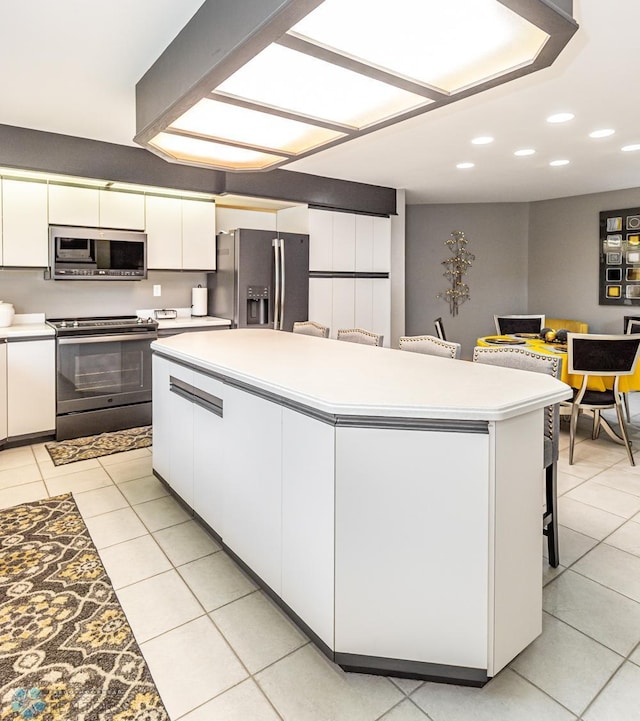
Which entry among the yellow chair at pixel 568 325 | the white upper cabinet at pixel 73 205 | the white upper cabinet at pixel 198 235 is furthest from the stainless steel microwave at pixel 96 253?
the yellow chair at pixel 568 325

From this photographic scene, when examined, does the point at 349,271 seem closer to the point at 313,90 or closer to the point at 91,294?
the point at 91,294

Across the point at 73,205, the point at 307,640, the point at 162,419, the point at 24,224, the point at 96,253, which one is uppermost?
the point at 73,205

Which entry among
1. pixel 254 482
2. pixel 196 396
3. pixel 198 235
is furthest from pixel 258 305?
pixel 254 482

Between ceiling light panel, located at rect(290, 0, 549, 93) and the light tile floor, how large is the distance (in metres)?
2.07

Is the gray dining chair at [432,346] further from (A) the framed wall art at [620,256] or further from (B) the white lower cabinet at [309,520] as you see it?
(A) the framed wall art at [620,256]

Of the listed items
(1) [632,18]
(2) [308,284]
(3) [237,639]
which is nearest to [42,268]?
(2) [308,284]

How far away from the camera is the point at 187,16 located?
2.25 metres

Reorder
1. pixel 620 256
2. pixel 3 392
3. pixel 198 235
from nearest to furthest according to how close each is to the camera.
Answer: pixel 3 392 < pixel 198 235 < pixel 620 256

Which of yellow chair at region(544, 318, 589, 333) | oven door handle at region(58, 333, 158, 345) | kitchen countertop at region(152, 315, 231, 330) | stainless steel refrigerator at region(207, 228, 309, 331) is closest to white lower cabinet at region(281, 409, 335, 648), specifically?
oven door handle at region(58, 333, 158, 345)

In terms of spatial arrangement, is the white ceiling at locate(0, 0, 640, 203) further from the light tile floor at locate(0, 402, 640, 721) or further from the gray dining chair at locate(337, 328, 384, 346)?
the light tile floor at locate(0, 402, 640, 721)

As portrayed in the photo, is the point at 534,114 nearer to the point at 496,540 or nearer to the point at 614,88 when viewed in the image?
the point at 614,88

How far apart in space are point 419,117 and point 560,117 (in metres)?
1.03

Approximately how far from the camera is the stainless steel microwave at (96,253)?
13.5 feet

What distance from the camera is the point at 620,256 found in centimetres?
624
